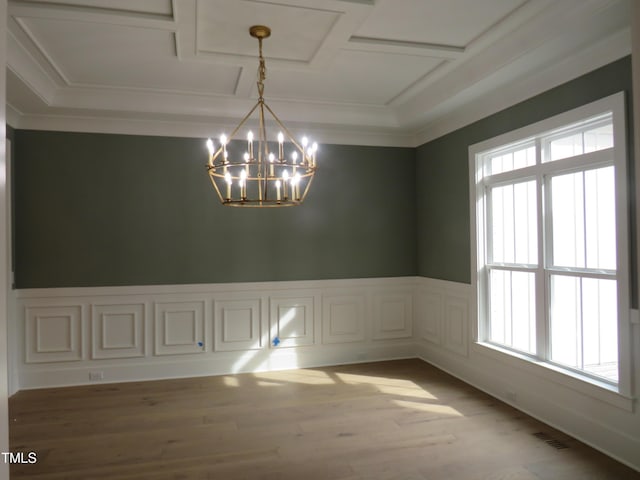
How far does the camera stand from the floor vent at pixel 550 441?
3.14 meters

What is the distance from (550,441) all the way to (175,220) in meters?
3.99

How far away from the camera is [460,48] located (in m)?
3.49

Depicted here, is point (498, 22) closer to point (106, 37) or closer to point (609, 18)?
point (609, 18)

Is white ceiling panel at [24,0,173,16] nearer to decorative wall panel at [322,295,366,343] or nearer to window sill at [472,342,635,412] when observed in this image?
decorative wall panel at [322,295,366,343]

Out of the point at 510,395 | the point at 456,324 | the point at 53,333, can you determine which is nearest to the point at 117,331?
the point at 53,333

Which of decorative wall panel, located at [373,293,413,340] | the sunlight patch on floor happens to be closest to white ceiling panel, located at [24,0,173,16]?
the sunlight patch on floor

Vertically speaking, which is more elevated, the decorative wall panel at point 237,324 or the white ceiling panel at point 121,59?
the white ceiling panel at point 121,59

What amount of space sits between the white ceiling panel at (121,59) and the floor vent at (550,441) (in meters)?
3.74

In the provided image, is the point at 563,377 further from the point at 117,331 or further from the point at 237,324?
the point at 117,331

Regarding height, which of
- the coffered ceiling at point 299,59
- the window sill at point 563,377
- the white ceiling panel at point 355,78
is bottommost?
the window sill at point 563,377

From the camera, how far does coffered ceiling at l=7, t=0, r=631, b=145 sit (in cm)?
286

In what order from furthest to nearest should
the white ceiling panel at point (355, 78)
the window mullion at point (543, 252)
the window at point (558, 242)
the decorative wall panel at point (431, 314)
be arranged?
1. the decorative wall panel at point (431, 314)
2. the white ceiling panel at point (355, 78)
3. the window mullion at point (543, 252)
4. the window at point (558, 242)

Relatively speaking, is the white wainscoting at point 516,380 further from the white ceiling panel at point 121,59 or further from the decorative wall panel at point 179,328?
the white ceiling panel at point 121,59

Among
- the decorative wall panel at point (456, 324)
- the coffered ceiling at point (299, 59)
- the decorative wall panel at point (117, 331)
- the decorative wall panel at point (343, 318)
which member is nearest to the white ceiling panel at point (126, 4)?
the coffered ceiling at point (299, 59)
